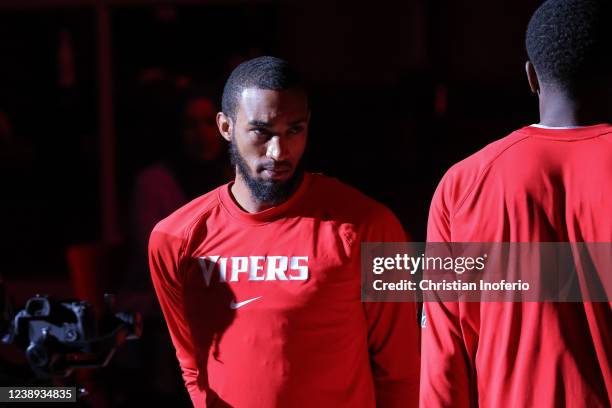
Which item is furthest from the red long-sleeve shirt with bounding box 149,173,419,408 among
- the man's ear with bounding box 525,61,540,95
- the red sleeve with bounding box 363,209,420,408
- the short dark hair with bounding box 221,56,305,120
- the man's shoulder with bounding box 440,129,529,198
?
the man's ear with bounding box 525,61,540,95

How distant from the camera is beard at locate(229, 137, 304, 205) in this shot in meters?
2.47

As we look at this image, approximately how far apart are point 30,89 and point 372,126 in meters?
2.09

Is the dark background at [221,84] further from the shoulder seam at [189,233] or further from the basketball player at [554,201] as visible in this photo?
the basketball player at [554,201]

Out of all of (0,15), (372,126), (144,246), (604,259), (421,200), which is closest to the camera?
(604,259)

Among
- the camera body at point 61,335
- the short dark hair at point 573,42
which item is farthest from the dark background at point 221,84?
the short dark hair at point 573,42

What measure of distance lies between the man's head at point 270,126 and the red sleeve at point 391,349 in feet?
0.92

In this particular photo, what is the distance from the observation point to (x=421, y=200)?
4914 millimetres

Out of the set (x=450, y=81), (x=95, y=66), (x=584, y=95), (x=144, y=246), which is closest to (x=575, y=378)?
Result: (x=584, y=95)

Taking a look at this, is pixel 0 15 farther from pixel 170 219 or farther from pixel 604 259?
pixel 604 259

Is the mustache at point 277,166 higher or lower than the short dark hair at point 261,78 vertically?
lower

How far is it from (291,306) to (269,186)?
1.06 ft

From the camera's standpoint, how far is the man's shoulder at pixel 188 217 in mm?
2543

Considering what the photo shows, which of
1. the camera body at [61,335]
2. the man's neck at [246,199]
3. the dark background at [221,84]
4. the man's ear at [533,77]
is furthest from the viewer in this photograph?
the dark background at [221,84]

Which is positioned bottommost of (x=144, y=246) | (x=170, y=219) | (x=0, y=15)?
(x=144, y=246)
